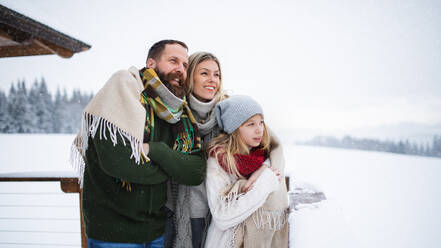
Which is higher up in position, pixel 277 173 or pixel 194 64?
pixel 194 64

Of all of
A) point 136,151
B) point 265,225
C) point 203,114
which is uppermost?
point 203,114

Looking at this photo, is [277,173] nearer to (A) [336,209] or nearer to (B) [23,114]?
(A) [336,209]

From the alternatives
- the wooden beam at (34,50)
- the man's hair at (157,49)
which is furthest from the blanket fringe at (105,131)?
the wooden beam at (34,50)

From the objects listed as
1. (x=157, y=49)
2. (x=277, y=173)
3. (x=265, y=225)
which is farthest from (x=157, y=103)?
(x=265, y=225)

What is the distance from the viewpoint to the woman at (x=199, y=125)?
151cm

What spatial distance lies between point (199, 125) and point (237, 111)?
28 cm

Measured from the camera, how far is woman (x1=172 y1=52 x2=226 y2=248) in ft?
4.95

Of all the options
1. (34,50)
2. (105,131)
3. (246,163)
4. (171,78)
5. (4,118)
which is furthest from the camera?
(4,118)

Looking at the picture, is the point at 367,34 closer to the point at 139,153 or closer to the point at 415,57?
the point at 415,57

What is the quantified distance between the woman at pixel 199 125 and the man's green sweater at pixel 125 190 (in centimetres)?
31

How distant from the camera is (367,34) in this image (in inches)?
5207

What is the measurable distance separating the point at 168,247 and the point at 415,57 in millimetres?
83641

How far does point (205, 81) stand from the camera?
166 centimetres

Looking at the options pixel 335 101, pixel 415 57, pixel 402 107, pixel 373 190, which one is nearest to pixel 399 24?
pixel 415 57
